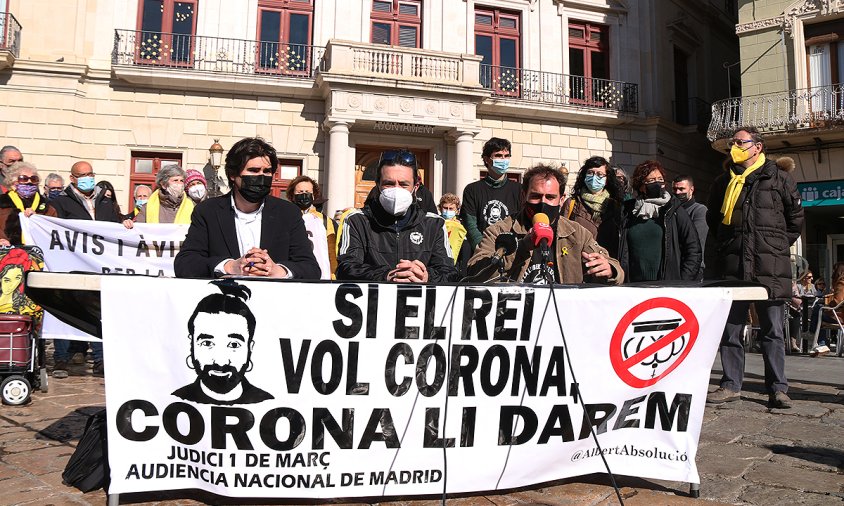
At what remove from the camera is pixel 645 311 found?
2.96 m

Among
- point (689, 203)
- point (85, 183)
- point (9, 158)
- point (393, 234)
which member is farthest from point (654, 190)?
point (9, 158)

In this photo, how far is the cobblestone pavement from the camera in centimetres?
288

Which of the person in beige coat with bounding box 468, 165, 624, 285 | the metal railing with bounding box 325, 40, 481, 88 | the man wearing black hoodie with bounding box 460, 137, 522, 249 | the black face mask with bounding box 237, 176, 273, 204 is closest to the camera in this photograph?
the black face mask with bounding box 237, 176, 273, 204

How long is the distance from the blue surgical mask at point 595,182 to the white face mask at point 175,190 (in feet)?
14.5

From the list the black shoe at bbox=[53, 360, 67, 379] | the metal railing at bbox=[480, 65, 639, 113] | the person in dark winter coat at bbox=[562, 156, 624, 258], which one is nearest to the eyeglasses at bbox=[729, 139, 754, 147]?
the person in dark winter coat at bbox=[562, 156, 624, 258]

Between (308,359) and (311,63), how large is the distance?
16.5 metres

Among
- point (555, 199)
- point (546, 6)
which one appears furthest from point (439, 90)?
point (555, 199)

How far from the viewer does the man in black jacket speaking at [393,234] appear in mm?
3584

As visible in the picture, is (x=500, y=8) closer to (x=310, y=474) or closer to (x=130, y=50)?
(x=130, y=50)

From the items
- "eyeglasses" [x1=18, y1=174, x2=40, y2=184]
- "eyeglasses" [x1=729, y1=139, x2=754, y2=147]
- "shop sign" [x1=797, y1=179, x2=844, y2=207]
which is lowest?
"eyeglasses" [x1=18, y1=174, x2=40, y2=184]

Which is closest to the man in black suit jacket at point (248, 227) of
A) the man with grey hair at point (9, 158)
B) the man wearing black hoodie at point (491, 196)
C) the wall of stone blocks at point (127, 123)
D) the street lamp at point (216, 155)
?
the man wearing black hoodie at point (491, 196)

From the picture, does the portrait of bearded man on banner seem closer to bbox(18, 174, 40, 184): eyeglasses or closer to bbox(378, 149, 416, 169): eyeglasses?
bbox(378, 149, 416, 169): eyeglasses

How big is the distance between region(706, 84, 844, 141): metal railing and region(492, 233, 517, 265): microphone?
60.5 feet

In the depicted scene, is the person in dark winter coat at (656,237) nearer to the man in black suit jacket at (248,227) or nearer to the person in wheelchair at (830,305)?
the man in black suit jacket at (248,227)
